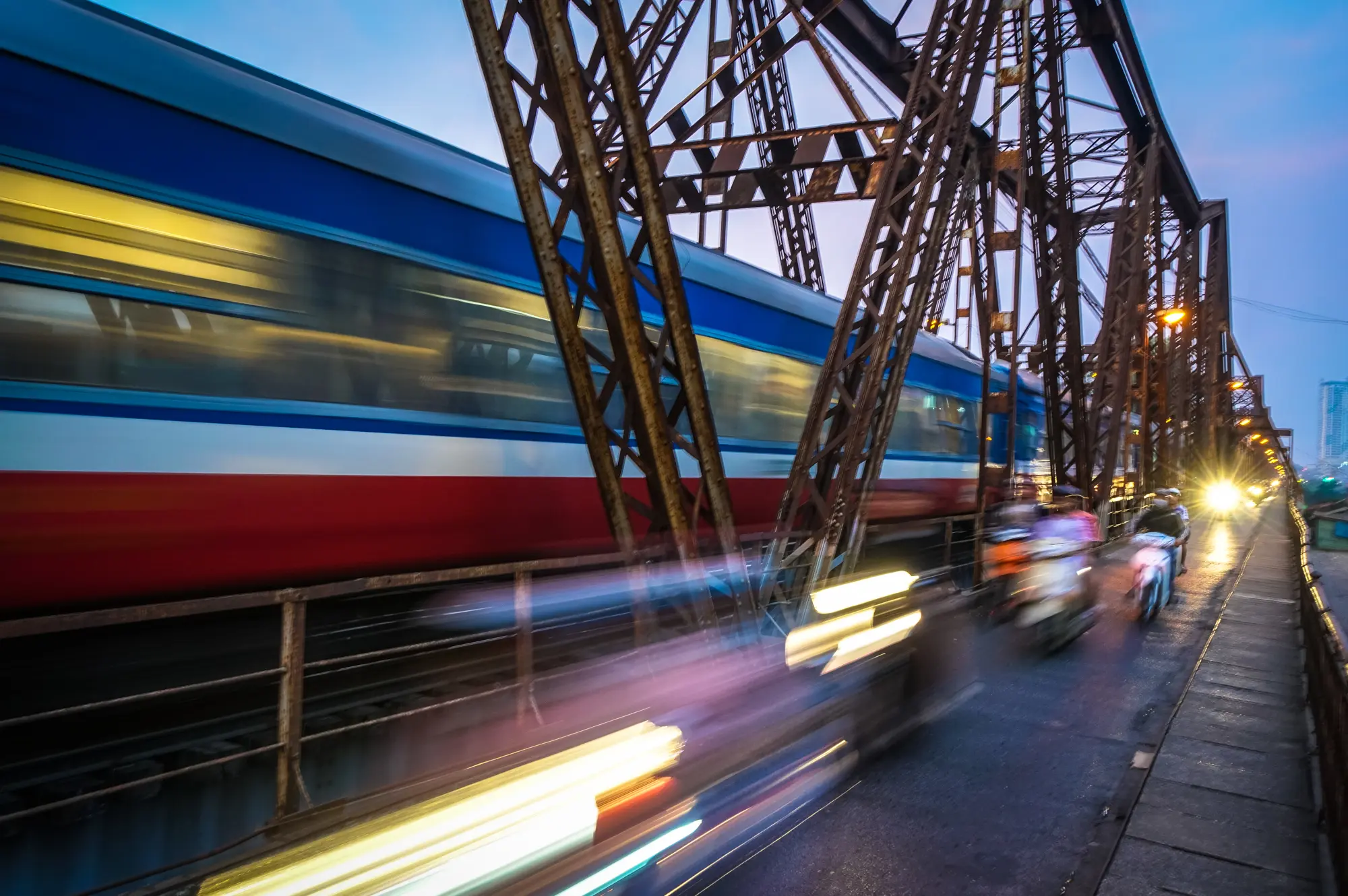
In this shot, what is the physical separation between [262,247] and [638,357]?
2.12 m

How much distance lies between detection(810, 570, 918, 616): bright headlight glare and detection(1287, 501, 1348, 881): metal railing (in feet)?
10.1

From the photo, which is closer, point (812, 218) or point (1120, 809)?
point (1120, 809)

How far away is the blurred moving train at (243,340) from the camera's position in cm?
357

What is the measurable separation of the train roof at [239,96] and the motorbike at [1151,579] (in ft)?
26.2

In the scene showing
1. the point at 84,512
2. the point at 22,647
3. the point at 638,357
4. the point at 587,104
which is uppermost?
the point at 587,104

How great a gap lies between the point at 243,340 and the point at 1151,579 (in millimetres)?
9374

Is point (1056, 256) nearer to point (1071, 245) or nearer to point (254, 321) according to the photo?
point (1071, 245)

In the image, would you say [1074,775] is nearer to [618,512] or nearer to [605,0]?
[618,512]

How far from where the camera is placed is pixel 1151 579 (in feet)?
29.8

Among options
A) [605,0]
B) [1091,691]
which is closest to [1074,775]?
[1091,691]

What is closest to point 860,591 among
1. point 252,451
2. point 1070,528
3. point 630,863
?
point 1070,528

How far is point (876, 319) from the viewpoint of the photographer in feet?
20.6

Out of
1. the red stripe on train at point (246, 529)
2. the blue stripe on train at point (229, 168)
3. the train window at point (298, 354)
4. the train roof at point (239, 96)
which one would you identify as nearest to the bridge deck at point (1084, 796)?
the red stripe on train at point (246, 529)

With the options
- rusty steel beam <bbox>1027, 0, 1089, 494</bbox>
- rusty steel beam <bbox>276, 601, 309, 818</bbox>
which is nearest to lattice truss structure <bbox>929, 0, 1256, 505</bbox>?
rusty steel beam <bbox>1027, 0, 1089, 494</bbox>
